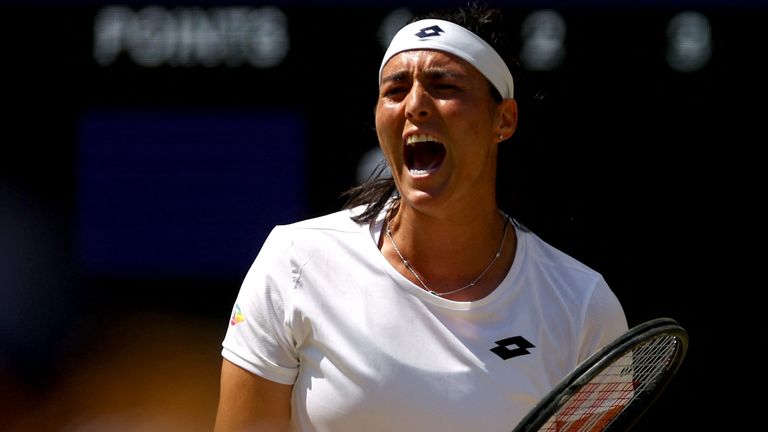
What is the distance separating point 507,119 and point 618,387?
0.57 meters

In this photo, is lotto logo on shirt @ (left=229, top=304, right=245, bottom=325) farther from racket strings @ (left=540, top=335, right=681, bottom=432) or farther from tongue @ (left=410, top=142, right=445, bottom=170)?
racket strings @ (left=540, top=335, right=681, bottom=432)

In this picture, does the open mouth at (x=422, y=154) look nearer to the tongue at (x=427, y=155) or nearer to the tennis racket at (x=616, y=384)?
the tongue at (x=427, y=155)

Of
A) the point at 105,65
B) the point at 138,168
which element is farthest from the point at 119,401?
the point at 105,65

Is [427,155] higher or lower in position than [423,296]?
higher

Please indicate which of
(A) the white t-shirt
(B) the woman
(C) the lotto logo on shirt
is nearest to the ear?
(B) the woman

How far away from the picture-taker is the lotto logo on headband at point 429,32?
2.60 m

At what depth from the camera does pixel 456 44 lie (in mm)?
2590

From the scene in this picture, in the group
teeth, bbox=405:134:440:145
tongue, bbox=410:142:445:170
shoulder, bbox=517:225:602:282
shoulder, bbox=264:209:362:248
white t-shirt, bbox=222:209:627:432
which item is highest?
teeth, bbox=405:134:440:145

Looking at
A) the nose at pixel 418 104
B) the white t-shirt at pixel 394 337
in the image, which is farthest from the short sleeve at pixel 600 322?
the nose at pixel 418 104

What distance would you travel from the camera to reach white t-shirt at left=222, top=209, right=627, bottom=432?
239 centimetres

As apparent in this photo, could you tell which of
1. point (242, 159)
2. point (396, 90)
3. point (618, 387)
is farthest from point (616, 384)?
point (242, 159)

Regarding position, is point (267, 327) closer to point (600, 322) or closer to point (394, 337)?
point (394, 337)

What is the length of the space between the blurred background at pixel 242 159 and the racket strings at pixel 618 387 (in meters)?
1.63

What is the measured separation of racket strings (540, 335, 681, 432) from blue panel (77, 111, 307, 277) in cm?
183
